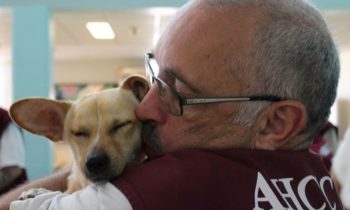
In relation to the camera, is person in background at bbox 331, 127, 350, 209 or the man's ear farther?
person in background at bbox 331, 127, 350, 209

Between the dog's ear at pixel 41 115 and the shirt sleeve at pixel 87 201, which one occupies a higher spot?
the shirt sleeve at pixel 87 201

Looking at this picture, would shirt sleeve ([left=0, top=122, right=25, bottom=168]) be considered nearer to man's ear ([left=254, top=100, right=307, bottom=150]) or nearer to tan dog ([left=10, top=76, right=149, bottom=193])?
tan dog ([left=10, top=76, right=149, bottom=193])

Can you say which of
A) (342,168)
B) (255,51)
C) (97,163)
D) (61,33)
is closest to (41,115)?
(97,163)

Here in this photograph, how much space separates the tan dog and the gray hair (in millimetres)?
357

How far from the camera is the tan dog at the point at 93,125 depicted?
3.64ft

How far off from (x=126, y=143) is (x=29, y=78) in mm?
3725

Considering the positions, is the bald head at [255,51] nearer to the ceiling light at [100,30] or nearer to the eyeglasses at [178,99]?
the eyeglasses at [178,99]

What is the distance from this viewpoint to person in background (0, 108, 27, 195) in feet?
7.82

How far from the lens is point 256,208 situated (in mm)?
717

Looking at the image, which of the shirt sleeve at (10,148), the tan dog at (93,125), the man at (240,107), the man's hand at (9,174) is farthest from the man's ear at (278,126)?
the shirt sleeve at (10,148)

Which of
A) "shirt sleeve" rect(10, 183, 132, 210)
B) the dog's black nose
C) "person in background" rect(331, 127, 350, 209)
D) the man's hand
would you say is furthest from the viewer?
the man's hand

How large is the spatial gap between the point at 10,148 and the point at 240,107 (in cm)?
191

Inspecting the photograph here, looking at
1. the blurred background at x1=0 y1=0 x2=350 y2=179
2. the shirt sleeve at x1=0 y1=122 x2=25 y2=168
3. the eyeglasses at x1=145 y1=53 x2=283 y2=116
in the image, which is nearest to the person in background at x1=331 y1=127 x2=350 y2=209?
the eyeglasses at x1=145 y1=53 x2=283 y2=116

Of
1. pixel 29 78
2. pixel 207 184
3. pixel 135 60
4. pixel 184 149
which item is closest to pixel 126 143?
pixel 184 149
